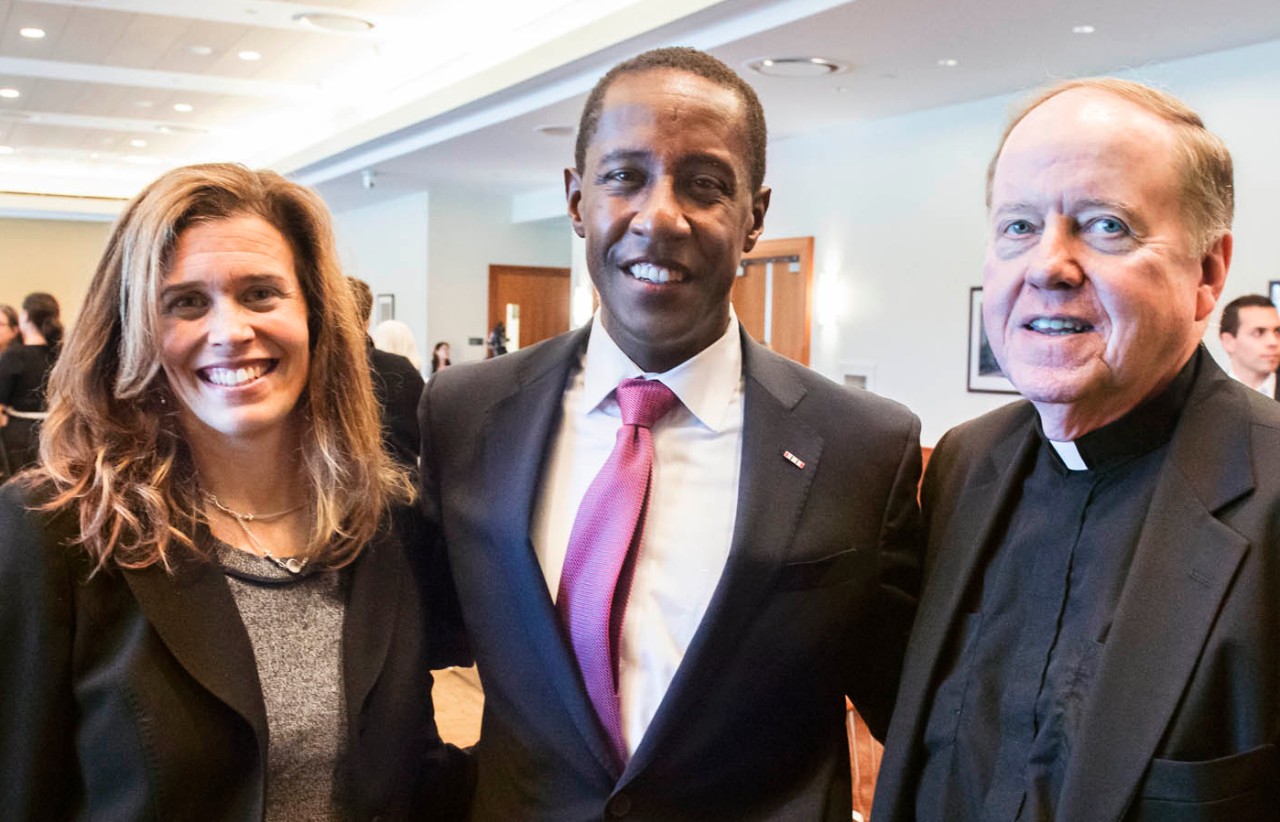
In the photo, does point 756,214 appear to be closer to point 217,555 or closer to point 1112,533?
point 1112,533

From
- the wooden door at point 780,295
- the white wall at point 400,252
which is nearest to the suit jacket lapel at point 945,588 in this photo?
the wooden door at point 780,295

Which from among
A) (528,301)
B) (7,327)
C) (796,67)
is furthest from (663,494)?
(528,301)

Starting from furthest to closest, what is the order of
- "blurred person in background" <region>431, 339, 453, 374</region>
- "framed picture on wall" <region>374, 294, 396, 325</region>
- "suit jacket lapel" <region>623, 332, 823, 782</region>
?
"framed picture on wall" <region>374, 294, 396, 325</region> → "blurred person in background" <region>431, 339, 453, 374</region> → "suit jacket lapel" <region>623, 332, 823, 782</region>

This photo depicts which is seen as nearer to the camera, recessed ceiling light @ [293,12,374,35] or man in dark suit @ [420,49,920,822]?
man in dark suit @ [420,49,920,822]

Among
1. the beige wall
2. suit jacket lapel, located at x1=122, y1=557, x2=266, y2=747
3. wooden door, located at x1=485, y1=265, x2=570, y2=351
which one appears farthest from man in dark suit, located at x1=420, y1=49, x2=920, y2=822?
the beige wall

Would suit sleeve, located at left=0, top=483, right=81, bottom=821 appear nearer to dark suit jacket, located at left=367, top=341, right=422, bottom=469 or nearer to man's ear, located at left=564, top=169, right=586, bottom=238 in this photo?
man's ear, located at left=564, top=169, right=586, bottom=238

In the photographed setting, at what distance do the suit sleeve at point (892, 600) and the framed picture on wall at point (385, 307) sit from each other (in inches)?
568

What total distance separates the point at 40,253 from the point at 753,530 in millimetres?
23135

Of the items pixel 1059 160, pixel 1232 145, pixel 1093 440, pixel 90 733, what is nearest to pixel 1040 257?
pixel 1059 160

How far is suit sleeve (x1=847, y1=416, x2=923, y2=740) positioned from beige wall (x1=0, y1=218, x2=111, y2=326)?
22171 mm

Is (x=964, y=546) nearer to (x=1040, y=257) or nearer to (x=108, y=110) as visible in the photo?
(x=1040, y=257)

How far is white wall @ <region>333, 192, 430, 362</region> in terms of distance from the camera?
48.3ft

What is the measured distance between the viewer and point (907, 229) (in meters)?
8.63

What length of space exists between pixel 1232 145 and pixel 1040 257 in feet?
19.7
